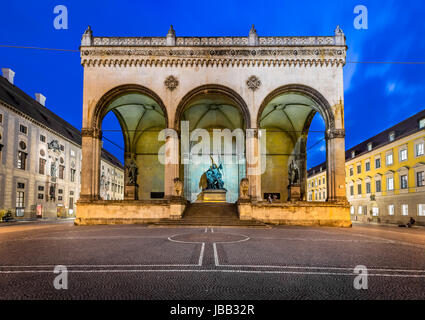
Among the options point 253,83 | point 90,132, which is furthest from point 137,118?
point 253,83

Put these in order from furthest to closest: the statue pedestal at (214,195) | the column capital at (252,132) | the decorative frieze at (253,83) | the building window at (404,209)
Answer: the building window at (404,209) < the statue pedestal at (214,195) < the decorative frieze at (253,83) < the column capital at (252,132)

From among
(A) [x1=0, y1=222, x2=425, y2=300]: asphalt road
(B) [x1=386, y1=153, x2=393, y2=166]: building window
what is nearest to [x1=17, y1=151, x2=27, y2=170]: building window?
(A) [x1=0, y1=222, x2=425, y2=300]: asphalt road

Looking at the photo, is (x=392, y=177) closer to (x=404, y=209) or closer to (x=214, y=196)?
(x=404, y=209)

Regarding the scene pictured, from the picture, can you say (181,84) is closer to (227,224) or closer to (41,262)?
(227,224)

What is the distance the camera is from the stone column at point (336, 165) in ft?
72.1

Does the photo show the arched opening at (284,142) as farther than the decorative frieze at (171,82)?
Yes

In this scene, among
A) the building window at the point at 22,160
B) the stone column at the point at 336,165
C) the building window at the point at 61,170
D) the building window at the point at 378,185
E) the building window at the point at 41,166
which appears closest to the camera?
the stone column at the point at 336,165

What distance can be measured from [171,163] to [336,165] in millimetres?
12180

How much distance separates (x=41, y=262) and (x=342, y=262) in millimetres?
7410

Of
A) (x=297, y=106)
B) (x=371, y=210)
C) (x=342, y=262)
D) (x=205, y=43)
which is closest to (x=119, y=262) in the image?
(x=342, y=262)

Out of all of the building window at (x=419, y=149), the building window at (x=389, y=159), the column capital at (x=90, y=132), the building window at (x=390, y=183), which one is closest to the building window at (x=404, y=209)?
the building window at (x=390, y=183)

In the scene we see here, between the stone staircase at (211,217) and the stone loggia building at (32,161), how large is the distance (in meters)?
18.8

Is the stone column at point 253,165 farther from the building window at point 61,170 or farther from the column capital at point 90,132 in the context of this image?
the building window at point 61,170

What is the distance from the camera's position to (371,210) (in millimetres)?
36531
